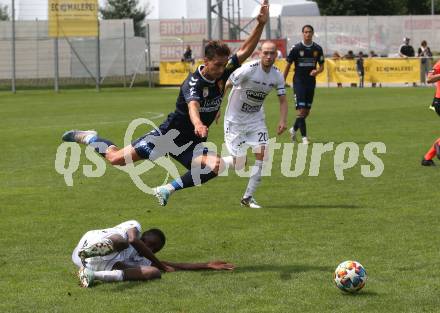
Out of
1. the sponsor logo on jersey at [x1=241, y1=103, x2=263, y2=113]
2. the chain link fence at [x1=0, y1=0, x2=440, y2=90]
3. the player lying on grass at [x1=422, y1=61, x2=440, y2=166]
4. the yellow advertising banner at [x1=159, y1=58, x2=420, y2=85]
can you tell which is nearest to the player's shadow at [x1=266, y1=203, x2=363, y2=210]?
the sponsor logo on jersey at [x1=241, y1=103, x2=263, y2=113]

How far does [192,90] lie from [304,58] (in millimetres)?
10797

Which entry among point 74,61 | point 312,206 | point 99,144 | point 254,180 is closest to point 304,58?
point 254,180

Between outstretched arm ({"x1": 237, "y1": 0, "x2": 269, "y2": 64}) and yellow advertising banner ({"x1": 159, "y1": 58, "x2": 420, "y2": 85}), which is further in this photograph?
yellow advertising banner ({"x1": 159, "y1": 58, "x2": 420, "y2": 85})

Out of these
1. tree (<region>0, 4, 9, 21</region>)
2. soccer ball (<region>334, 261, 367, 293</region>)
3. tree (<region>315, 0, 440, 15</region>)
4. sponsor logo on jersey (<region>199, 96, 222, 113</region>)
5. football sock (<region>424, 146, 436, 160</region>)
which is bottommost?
soccer ball (<region>334, 261, 367, 293</region>)

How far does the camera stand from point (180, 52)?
188 feet

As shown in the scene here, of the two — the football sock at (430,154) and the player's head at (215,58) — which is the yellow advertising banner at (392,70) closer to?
the football sock at (430,154)

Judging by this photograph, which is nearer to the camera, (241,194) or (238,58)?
(238,58)

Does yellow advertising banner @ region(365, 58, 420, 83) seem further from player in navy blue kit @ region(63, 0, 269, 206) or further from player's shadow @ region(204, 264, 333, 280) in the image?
player's shadow @ region(204, 264, 333, 280)

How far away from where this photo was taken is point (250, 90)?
40.7 ft

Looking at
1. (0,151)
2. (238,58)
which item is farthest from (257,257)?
(0,151)

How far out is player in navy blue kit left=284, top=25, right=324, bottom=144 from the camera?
770 inches

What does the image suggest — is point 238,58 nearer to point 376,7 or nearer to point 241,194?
point 241,194

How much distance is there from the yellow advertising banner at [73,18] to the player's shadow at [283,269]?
37421 mm

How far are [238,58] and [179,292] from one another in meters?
2.98
